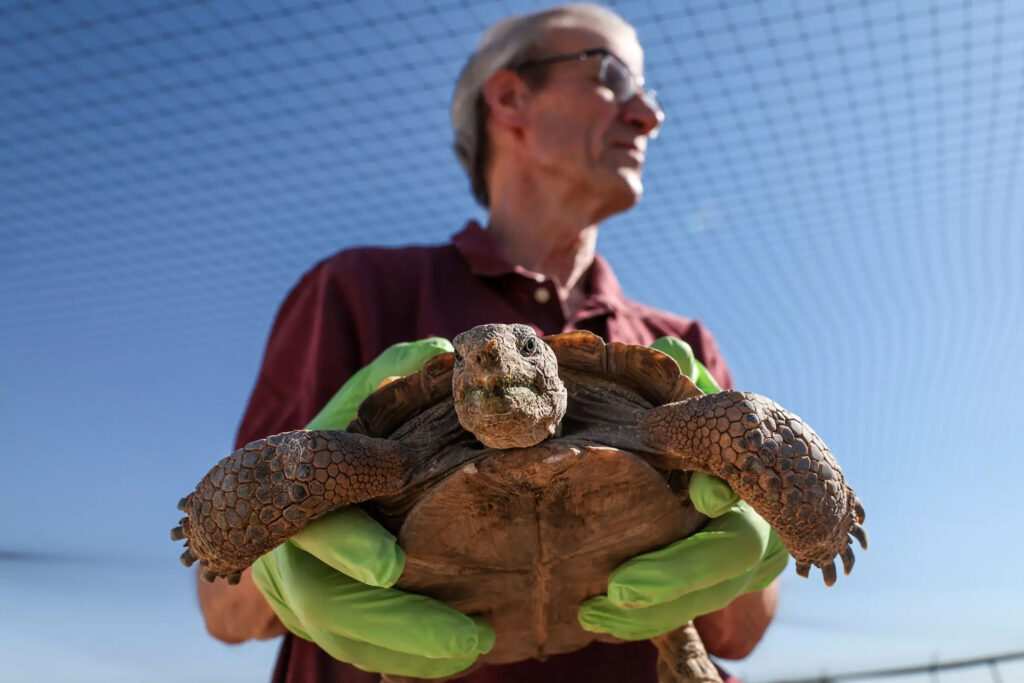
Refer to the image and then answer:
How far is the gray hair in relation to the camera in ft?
8.57

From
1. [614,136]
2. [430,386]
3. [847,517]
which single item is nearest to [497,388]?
[430,386]

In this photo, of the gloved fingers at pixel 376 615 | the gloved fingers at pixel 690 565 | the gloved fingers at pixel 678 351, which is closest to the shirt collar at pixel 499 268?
the gloved fingers at pixel 678 351

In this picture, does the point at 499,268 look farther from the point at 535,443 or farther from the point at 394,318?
the point at 535,443

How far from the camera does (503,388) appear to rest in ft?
4.21

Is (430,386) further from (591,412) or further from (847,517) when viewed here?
(847,517)

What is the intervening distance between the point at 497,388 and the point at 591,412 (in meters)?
0.26

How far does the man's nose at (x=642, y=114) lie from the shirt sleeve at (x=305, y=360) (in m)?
0.92

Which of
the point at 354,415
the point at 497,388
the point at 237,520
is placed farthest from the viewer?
the point at 354,415

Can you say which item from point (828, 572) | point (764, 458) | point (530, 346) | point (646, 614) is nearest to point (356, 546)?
point (530, 346)

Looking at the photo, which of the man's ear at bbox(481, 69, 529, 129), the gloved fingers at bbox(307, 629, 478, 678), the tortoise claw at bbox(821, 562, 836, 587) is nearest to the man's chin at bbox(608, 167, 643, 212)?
the man's ear at bbox(481, 69, 529, 129)

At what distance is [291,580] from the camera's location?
1.47 meters

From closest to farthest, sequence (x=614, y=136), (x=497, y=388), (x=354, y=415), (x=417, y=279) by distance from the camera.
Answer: (x=497, y=388) → (x=354, y=415) → (x=417, y=279) → (x=614, y=136)

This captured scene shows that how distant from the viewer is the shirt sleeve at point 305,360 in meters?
2.04

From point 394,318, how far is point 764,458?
1.05 meters
